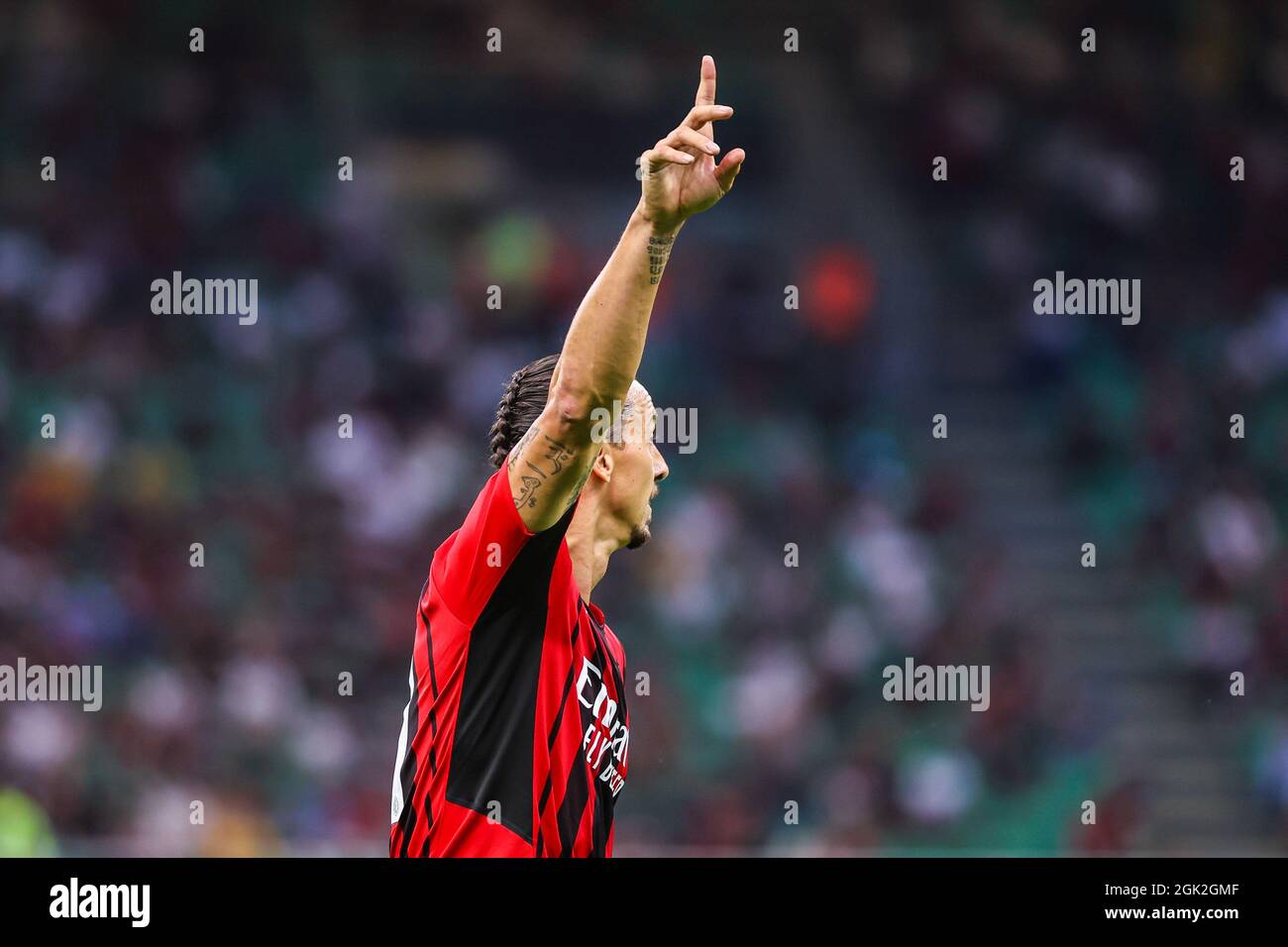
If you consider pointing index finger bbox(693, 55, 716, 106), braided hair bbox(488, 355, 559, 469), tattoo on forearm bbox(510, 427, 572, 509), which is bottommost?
tattoo on forearm bbox(510, 427, 572, 509)

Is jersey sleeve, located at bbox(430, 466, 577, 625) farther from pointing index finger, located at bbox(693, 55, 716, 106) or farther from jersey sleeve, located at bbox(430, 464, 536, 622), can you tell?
pointing index finger, located at bbox(693, 55, 716, 106)

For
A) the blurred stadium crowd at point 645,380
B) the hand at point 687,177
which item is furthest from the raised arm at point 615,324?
the blurred stadium crowd at point 645,380

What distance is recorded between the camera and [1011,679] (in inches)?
369

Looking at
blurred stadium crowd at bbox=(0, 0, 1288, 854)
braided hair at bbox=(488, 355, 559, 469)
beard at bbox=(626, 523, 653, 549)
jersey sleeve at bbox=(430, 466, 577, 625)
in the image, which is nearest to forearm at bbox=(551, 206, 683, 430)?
jersey sleeve at bbox=(430, 466, 577, 625)

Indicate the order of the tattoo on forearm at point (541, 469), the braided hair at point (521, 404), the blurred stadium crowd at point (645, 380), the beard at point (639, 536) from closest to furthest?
the tattoo on forearm at point (541, 469), the braided hair at point (521, 404), the beard at point (639, 536), the blurred stadium crowd at point (645, 380)

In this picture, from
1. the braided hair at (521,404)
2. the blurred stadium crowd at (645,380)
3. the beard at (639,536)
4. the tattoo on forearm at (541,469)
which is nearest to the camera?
the tattoo on forearm at (541,469)

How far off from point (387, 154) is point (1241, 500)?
658cm

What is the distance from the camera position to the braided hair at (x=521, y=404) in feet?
11.7

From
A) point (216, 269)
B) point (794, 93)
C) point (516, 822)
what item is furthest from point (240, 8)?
point (516, 822)

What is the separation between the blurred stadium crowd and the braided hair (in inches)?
208

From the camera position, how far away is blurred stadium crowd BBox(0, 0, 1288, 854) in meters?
8.94

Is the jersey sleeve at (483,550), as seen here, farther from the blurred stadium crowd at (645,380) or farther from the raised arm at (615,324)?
the blurred stadium crowd at (645,380)

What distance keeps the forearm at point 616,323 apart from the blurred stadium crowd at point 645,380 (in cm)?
593
